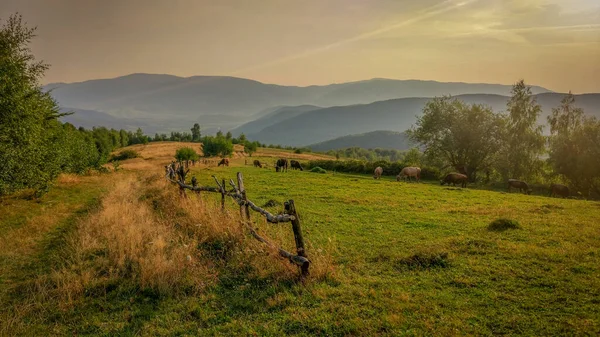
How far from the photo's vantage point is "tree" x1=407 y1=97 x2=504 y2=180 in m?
48.0

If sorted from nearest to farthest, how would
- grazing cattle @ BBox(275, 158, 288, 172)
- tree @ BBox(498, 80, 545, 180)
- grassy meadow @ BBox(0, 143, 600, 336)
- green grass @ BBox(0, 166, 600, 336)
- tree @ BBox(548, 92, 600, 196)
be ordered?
green grass @ BBox(0, 166, 600, 336) → grassy meadow @ BBox(0, 143, 600, 336) → tree @ BBox(548, 92, 600, 196) → tree @ BBox(498, 80, 545, 180) → grazing cattle @ BBox(275, 158, 288, 172)

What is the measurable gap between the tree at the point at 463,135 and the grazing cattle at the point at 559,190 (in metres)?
Result: 12.4

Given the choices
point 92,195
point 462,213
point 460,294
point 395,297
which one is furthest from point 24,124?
point 462,213

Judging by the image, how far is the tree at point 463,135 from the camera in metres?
48.0

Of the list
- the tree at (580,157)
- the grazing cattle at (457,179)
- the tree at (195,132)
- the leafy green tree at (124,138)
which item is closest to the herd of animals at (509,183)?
the grazing cattle at (457,179)

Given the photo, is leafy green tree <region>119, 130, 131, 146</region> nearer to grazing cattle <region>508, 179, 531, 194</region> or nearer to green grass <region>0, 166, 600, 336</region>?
grazing cattle <region>508, 179, 531, 194</region>

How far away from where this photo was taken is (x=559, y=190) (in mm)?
32188

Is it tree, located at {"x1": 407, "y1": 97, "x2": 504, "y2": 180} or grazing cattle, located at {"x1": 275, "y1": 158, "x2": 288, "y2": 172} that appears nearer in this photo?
grazing cattle, located at {"x1": 275, "y1": 158, "x2": 288, "y2": 172}

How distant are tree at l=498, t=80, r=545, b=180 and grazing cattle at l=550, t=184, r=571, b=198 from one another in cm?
1238

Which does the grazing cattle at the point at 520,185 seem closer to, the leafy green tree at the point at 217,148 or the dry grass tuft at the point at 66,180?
the dry grass tuft at the point at 66,180

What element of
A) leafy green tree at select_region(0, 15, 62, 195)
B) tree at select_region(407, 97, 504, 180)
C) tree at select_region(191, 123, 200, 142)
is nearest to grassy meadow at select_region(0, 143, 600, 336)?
leafy green tree at select_region(0, 15, 62, 195)

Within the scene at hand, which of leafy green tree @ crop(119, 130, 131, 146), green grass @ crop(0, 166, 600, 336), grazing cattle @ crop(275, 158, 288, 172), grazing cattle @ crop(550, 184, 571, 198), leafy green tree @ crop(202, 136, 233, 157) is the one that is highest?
leafy green tree @ crop(119, 130, 131, 146)

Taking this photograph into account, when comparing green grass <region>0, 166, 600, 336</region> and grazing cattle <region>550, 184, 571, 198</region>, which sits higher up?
green grass <region>0, 166, 600, 336</region>

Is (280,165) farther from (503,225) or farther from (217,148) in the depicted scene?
(217,148)
